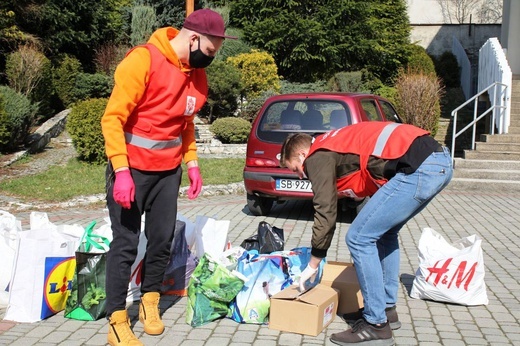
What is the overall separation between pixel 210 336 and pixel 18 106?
34.2 ft

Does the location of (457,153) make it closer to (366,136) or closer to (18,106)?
(18,106)

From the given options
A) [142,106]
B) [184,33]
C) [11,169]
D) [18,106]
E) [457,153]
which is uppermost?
[184,33]

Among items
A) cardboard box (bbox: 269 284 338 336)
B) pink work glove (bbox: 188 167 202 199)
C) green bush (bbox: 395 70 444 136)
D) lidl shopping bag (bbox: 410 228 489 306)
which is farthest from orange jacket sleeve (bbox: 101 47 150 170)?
green bush (bbox: 395 70 444 136)

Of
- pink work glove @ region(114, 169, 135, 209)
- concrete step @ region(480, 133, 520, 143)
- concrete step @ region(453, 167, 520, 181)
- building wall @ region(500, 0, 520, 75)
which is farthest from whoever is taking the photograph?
building wall @ region(500, 0, 520, 75)

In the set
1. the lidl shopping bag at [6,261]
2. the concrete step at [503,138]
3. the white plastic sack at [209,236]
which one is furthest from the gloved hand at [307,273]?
the concrete step at [503,138]

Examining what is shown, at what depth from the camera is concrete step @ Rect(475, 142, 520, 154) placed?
13062 millimetres

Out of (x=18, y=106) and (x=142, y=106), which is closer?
(x=142, y=106)

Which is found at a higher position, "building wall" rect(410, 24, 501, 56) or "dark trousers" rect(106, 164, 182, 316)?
"building wall" rect(410, 24, 501, 56)

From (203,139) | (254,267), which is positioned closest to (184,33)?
(254,267)

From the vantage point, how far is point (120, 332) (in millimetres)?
3969

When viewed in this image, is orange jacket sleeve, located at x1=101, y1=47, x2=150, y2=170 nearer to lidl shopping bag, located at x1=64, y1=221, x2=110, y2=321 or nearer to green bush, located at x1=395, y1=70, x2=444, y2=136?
lidl shopping bag, located at x1=64, y1=221, x2=110, y2=321

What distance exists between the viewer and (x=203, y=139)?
55.0ft

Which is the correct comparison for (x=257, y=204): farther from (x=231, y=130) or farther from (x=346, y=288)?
(x=231, y=130)

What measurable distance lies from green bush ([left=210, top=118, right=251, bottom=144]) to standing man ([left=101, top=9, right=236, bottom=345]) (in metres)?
12.2
